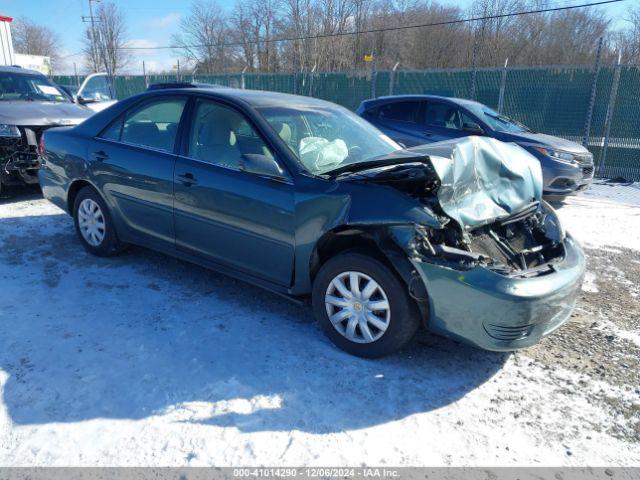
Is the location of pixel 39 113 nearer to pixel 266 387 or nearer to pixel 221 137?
pixel 221 137

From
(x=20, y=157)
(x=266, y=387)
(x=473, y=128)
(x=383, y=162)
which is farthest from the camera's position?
(x=473, y=128)

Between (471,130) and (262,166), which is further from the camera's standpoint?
(471,130)

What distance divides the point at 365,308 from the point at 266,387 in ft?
2.60

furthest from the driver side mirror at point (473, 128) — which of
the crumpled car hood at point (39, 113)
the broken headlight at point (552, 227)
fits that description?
the crumpled car hood at point (39, 113)

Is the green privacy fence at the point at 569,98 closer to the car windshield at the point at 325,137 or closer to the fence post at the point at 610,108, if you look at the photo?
the fence post at the point at 610,108

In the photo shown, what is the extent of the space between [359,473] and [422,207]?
150cm

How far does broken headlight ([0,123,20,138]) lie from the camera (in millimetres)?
6570

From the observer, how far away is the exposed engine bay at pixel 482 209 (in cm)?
287

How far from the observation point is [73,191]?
4.95 meters

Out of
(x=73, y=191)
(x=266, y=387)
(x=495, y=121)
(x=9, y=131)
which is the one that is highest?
(x=495, y=121)

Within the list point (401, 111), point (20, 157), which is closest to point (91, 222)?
→ point (20, 157)

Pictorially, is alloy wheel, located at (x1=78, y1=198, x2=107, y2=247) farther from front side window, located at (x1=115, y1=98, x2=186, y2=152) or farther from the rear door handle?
front side window, located at (x1=115, y1=98, x2=186, y2=152)

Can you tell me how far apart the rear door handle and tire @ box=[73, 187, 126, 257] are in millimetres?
340

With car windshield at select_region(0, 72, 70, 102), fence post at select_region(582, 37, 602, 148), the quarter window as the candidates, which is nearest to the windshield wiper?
the quarter window
